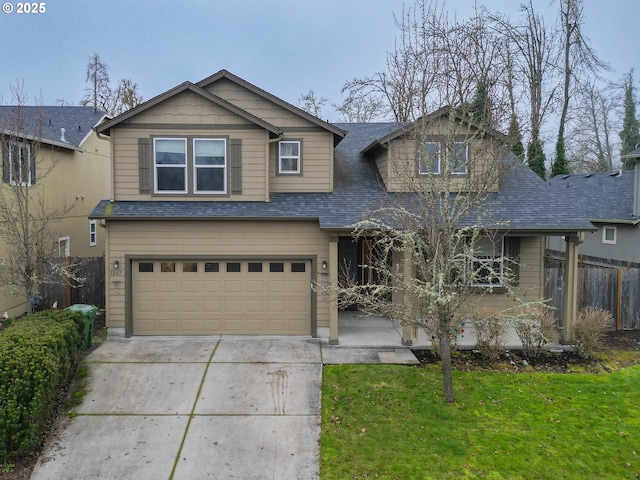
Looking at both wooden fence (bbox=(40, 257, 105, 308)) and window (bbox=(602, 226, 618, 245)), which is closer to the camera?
wooden fence (bbox=(40, 257, 105, 308))

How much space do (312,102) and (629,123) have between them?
935 inches

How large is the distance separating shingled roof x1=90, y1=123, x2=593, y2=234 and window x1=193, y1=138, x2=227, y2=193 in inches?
17.0

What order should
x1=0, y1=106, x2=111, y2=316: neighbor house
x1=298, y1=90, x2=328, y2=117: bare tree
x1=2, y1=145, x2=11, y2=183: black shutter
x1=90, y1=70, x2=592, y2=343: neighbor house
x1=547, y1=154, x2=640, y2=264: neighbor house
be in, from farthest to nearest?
x1=298, y1=90, x2=328, y2=117: bare tree, x1=547, y1=154, x2=640, y2=264: neighbor house, x1=0, y1=106, x2=111, y2=316: neighbor house, x1=90, y1=70, x2=592, y2=343: neighbor house, x1=2, y1=145, x2=11, y2=183: black shutter

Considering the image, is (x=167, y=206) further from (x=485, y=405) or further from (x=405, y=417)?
(x=485, y=405)

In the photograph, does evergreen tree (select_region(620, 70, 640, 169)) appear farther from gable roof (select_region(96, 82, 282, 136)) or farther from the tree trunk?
the tree trunk

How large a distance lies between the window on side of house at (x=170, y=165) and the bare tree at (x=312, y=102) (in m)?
18.5

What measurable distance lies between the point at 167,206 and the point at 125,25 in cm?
2017

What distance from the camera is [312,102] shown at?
29.0m

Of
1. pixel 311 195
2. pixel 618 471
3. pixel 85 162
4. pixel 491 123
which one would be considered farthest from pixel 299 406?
pixel 85 162

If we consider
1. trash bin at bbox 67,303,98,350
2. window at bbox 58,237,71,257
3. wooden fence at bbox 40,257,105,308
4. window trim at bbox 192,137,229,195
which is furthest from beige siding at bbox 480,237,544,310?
window at bbox 58,237,71,257

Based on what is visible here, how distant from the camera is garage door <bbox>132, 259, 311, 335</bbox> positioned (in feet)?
37.7

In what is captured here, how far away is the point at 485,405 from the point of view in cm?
784

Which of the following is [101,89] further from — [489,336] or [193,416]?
[489,336]

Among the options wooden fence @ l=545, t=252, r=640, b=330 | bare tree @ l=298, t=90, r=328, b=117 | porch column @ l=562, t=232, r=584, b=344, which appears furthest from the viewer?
bare tree @ l=298, t=90, r=328, b=117
